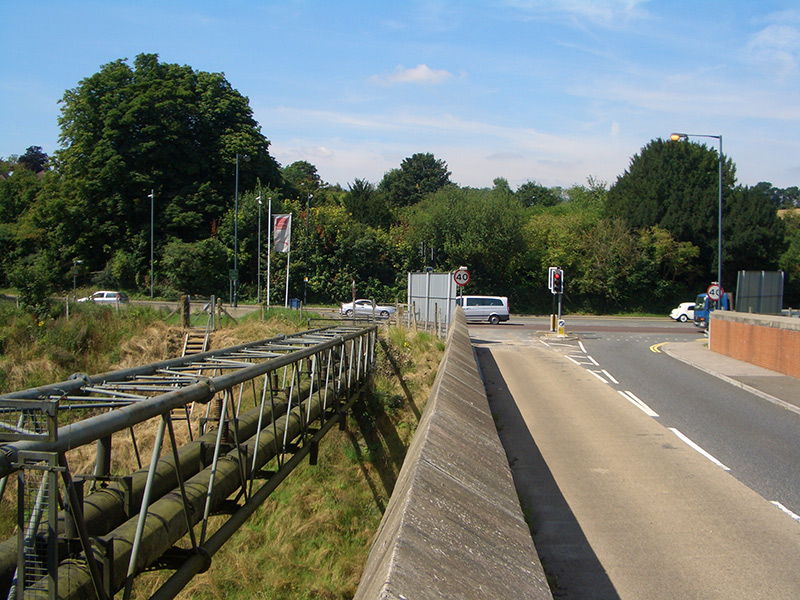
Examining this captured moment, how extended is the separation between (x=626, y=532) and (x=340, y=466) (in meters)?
9.73

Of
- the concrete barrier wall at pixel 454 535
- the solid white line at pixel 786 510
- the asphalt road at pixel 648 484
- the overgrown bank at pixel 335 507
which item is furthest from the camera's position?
the overgrown bank at pixel 335 507

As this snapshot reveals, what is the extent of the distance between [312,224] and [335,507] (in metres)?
40.2

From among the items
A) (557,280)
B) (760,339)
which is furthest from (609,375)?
(557,280)

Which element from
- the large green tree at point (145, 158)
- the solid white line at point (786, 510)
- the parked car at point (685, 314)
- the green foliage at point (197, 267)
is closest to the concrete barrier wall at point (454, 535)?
the solid white line at point (786, 510)

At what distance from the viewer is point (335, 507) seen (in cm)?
1480

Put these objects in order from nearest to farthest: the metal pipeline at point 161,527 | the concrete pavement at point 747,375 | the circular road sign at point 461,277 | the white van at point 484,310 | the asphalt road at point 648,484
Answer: the metal pipeline at point 161,527 < the asphalt road at point 648,484 < the concrete pavement at point 747,375 < the circular road sign at point 461,277 < the white van at point 484,310

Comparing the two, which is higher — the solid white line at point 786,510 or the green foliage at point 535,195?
the green foliage at point 535,195

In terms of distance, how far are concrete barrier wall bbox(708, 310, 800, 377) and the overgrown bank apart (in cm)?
992

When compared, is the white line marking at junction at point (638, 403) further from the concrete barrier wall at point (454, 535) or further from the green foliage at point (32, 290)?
the green foliage at point (32, 290)

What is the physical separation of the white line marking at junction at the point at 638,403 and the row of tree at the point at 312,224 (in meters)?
36.0

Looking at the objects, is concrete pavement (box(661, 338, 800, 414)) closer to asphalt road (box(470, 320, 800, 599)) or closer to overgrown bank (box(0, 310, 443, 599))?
asphalt road (box(470, 320, 800, 599))

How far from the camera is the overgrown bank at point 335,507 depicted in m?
12.7

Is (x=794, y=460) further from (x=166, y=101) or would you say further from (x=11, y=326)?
(x=166, y=101)

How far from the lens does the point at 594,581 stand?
6.08 m
